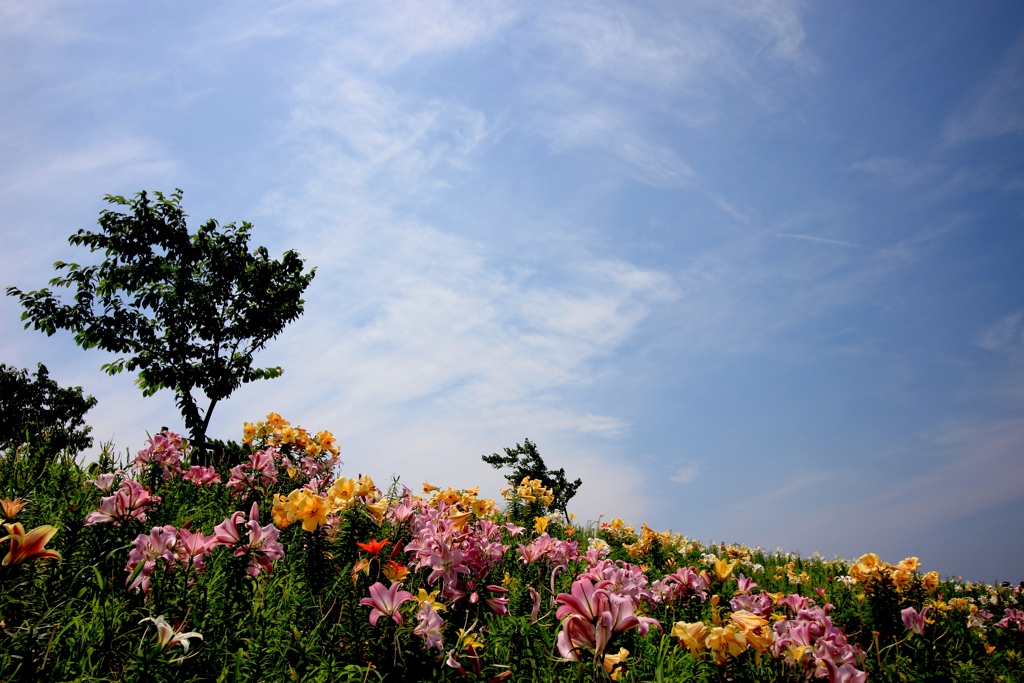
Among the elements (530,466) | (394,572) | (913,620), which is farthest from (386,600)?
(530,466)

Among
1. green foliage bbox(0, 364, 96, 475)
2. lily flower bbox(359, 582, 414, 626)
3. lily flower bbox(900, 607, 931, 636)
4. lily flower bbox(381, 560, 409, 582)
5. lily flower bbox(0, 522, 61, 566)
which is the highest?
green foliage bbox(0, 364, 96, 475)

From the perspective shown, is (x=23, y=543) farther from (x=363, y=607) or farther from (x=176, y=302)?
(x=176, y=302)

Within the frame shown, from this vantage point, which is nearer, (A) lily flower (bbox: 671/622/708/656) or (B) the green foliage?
(A) lily flower (bbox: 671/622/708/656)

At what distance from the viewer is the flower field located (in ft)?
8.28

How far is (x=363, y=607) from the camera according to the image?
3.30 metres

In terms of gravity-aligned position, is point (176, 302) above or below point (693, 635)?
above

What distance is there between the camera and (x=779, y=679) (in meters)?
2.70

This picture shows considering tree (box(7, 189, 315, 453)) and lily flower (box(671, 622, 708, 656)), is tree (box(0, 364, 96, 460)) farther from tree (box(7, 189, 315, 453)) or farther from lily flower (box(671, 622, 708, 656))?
lily flower (box(671, 622, 708, 656))

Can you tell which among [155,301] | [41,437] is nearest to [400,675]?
[41,437]

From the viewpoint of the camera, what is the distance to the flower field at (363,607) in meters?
2.52

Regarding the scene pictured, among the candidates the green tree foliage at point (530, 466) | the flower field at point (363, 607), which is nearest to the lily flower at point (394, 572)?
the flower field at point (363, 607)

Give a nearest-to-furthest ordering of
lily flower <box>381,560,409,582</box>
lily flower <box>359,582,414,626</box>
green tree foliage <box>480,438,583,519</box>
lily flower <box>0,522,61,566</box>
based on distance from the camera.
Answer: lily flower <box>0,522,61,566</box>, lily flower <box>359,582,414,626</box>, lily flower <box>381,560,409,582</box>, green tree foliage <box>480,438,583,519</box>

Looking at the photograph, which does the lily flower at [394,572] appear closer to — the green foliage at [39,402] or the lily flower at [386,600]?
the lily flower at [386,600]

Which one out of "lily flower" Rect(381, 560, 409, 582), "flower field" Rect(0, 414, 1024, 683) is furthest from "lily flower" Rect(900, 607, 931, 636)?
"lily flower" Rect(381, 560, 409, 582)
